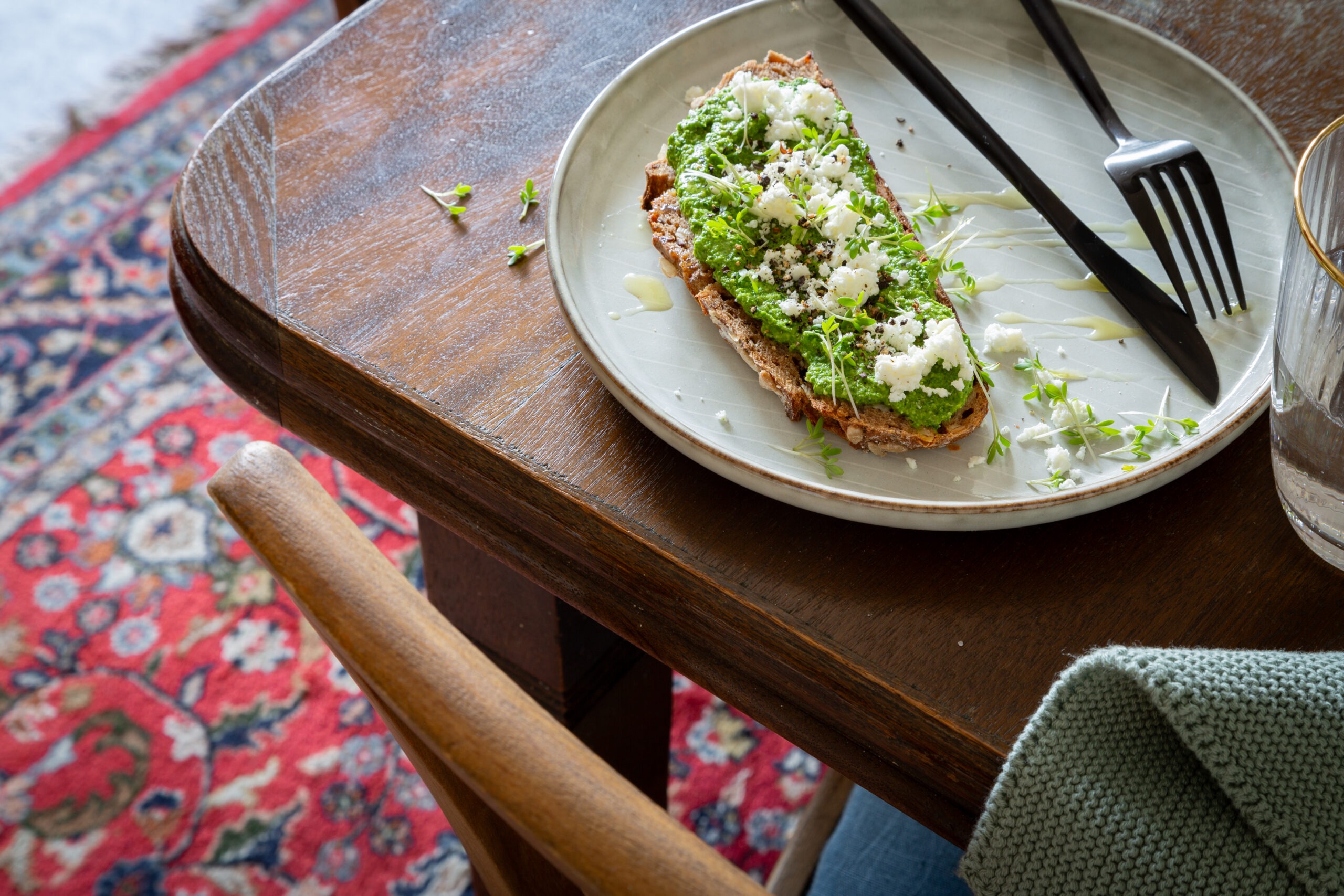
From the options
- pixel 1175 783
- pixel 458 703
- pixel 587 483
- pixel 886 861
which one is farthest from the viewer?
pixel 886 861

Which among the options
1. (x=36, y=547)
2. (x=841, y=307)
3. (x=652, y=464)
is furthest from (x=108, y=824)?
(x=841, y=307)

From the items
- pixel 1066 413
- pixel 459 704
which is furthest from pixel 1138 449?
pixel 459 704

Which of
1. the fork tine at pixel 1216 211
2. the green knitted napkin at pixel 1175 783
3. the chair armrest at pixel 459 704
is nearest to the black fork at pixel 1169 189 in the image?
the fork tine at pixel 1216 211

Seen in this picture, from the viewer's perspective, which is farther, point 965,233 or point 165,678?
point 165,678

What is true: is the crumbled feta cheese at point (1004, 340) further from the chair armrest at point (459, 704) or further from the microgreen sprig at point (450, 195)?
the chair armrest at point (459, 704)

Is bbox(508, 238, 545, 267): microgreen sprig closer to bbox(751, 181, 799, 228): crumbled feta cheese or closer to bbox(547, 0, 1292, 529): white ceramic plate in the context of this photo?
bbox(547, 0, 1292, 529): white ceramic plate

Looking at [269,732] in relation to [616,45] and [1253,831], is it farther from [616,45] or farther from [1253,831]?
[1253,831]

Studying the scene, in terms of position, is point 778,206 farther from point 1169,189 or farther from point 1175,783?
point 1175,783
